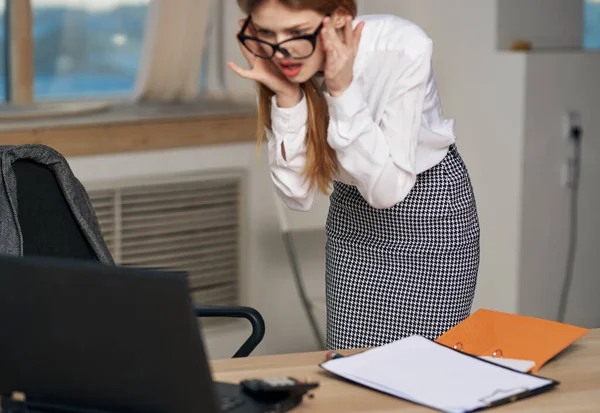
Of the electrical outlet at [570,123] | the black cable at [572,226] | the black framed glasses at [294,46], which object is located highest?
the black framed glasses at [294,46]

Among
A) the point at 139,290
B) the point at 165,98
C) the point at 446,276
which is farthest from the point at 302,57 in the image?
the point at 165,98

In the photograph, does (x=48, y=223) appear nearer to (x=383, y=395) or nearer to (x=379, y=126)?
(x=379, y=126)

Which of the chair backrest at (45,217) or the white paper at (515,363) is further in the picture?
the chair backrest at (45,217)

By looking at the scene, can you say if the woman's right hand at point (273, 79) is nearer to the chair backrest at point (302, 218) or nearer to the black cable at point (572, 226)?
the chair backrest at point (302, 218)

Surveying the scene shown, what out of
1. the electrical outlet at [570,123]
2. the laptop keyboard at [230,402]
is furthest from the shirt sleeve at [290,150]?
the electrical outlet at [570,123]

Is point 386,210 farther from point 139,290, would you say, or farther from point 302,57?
point 139,290

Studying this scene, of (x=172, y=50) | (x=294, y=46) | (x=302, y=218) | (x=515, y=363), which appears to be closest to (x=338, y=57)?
(x=294, y=46)

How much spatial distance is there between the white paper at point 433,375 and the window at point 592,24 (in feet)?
9.52

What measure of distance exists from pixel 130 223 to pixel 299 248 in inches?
30.3

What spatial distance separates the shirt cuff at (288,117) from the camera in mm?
2105

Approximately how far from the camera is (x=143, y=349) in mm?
1336

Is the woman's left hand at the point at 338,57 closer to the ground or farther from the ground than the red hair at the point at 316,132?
farther from the ground

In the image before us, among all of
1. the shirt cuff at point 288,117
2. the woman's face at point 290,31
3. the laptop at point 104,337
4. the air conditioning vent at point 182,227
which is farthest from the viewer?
the air conditioning vent at point 182,227

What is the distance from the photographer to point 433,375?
68.4 inches
